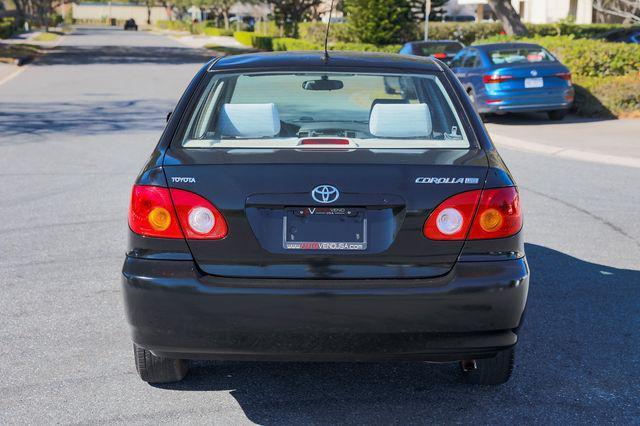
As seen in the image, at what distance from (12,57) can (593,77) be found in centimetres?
2779

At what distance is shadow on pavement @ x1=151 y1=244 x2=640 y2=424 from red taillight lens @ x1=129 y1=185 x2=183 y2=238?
0.92 metres

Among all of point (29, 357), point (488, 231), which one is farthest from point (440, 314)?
point (29, 357)

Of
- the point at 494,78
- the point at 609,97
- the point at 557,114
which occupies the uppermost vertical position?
the point at 494,78

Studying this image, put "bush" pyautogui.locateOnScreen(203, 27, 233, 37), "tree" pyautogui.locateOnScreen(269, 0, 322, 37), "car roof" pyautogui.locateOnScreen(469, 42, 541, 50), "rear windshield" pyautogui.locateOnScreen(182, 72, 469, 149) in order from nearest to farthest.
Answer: "rear windshield" pyautogui.locateOnScreen(182, 72, 469, 149)
"car roof" pyautogui.locateOnScreen(469, 42, 541, 50)
"tree" pyautogui.locateOnScreen(269, 0, 322, 37)
"bush" pyautogui.locateOnScreen(203, 27, 233, 37)

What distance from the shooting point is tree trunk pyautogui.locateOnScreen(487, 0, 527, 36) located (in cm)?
2898

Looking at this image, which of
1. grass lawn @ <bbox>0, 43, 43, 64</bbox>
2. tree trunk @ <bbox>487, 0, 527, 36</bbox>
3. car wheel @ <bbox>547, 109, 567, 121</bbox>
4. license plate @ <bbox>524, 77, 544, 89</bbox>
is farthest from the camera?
grass lawn @ <bbox>0, 43, 43, 64</bbox>

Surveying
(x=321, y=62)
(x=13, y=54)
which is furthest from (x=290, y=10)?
(x=321, y=62)

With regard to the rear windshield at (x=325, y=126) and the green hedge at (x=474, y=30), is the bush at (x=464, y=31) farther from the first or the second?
the rear windshield at (x=325, y=126)

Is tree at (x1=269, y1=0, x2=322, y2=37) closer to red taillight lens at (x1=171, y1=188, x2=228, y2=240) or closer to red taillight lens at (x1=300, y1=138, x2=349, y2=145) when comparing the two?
red taillight lens at (x1=300, y1=138, x2=349, y2=145)

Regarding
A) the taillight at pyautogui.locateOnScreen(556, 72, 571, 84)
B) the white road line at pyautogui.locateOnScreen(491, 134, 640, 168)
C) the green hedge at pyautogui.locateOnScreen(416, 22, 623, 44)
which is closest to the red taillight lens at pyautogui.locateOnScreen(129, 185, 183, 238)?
the white road line at pyautogui.locateOnScreen(491, 134, 640, 168)

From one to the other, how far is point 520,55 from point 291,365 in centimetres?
1480

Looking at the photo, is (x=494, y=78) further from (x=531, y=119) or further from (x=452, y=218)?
(x=452, y=218)

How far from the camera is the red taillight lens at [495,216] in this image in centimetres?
384

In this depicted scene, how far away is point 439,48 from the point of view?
2408 centimetres
